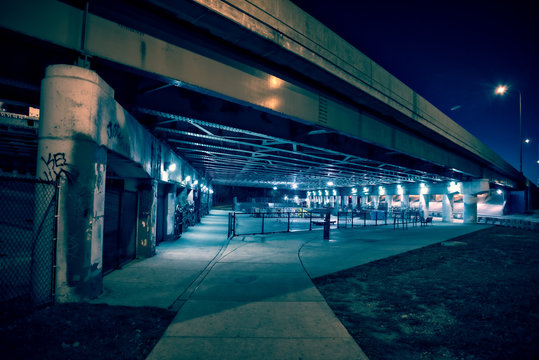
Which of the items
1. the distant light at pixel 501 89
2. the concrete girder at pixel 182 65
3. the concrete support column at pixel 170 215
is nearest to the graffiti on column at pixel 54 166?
the concrete girder at pixel 182 65

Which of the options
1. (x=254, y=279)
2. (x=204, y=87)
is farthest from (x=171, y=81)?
A: (x=254, y=279)

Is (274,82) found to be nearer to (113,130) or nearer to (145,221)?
(113,130)

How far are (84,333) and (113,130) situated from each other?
13.0 feet

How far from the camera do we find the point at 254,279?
6590 millimetres

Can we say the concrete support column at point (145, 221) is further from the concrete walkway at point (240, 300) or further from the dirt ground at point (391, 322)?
the dirt ground at point (391, 322)

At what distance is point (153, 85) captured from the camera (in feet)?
20.5

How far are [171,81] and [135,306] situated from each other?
4.75m

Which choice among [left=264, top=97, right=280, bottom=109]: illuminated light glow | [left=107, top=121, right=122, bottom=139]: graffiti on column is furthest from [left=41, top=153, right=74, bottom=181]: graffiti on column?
[left=264, top=97, right=280, bottom=109]: illuminated light glow

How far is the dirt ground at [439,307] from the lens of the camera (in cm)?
355

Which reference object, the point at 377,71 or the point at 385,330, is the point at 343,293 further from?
the point at 377,71

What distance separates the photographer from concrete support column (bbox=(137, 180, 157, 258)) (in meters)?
8.80

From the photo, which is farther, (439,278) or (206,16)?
(439,278)

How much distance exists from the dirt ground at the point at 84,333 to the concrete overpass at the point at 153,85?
63cm

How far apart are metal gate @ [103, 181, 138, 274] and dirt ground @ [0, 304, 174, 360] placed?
2.59 metres
